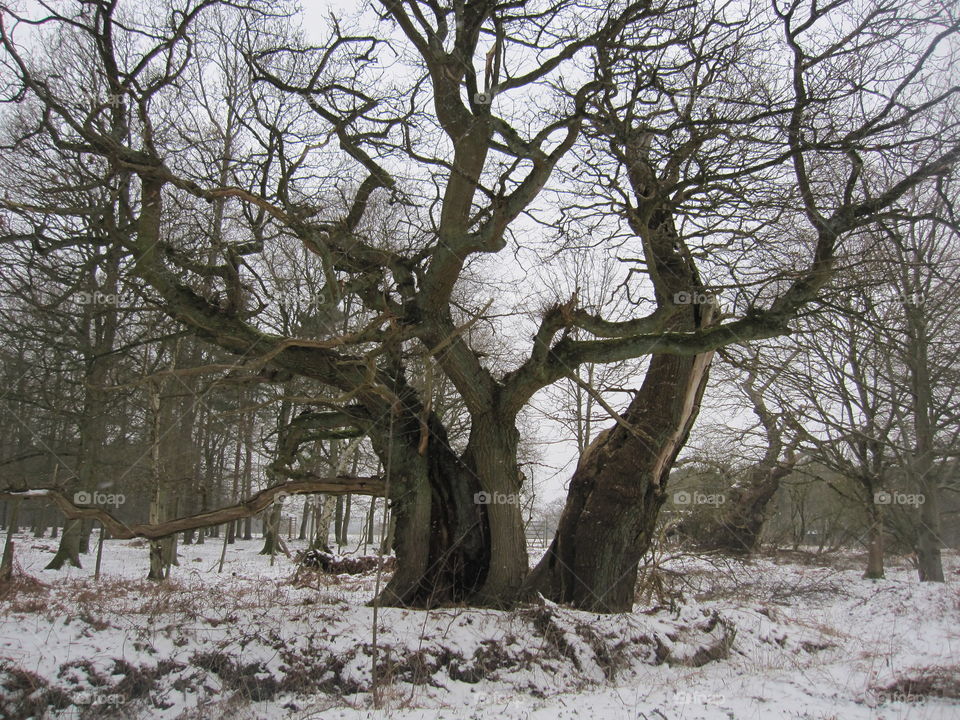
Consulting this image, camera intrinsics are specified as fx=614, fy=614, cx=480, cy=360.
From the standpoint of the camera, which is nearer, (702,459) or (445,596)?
(445,596)

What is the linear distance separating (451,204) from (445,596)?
193 inches

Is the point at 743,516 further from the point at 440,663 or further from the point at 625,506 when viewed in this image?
the point at 440,663

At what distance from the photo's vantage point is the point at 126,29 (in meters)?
6.79

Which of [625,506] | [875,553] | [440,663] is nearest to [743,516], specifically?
[875,553]

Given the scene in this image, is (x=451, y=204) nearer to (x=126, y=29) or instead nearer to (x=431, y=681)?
(x=126, y=29)

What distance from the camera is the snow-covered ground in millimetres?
4832

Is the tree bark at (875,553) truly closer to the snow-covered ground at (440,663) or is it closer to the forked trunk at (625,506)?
the snow-covered ground at (440,663)

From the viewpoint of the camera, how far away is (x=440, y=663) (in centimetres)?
598

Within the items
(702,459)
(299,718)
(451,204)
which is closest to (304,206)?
(451,204)

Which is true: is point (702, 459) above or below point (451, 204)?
below

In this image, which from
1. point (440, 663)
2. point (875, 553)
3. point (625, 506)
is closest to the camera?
point (440, 663)

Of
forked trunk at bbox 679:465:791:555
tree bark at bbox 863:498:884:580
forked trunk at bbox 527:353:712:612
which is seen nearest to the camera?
forked trunk at bbox 527:353:712:612

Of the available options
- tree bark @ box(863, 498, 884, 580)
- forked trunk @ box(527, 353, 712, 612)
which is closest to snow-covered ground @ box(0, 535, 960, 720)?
forked trunk @ box(527, 353, 712, 612)

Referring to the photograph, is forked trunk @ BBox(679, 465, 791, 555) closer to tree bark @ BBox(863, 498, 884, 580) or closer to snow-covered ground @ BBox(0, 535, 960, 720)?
tree bark @ BBox(863, 498, 884, 580)
